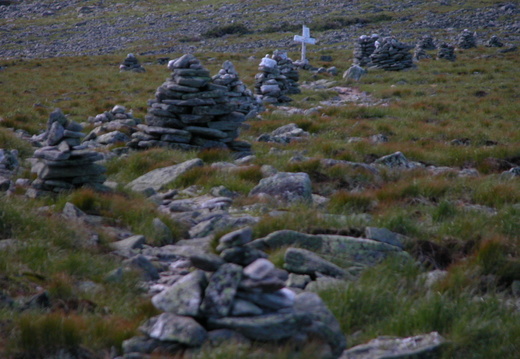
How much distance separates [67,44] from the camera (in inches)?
2749

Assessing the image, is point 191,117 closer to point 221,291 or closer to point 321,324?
point 221,291

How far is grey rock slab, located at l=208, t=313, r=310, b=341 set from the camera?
4.16 metres

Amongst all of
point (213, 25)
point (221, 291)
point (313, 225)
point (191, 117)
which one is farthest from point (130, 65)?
point (213, 25)

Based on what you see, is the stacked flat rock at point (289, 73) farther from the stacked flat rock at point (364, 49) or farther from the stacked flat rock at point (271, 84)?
the stacked flat rock at point (364, 49)

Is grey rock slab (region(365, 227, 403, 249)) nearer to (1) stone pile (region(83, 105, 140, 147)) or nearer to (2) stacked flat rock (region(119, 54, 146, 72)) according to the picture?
(1) stone pile (region(83, 105, 140, 147))

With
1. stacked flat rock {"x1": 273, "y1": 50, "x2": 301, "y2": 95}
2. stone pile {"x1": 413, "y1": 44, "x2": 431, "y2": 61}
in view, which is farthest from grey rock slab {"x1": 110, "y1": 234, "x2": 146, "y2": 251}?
stone pile {"x1": 413, "y1": 44, "x2": 431, "y2": 61}

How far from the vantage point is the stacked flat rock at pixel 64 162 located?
9172mm

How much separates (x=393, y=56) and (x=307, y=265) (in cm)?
3018

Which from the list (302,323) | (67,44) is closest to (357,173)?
(302,323)

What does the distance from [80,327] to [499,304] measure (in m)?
3.97

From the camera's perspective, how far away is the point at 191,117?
44.4 feet

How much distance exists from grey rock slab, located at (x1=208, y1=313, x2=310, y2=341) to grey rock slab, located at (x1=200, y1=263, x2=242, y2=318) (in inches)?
3.1

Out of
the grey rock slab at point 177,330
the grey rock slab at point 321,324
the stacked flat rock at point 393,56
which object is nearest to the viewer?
the grey rock slab at point 177,330

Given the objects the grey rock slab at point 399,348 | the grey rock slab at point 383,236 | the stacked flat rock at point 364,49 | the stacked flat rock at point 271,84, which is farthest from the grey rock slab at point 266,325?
the stacked flat rock at point 364,49
